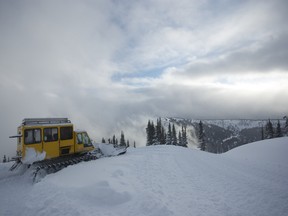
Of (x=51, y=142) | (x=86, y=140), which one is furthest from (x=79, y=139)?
(x=51, y=142)

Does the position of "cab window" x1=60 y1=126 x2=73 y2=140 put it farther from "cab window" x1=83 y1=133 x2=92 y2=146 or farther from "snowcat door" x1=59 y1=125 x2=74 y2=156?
"cab window" x1=83 y1=133 x2=92 y2=146

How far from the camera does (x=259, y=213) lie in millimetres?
7445

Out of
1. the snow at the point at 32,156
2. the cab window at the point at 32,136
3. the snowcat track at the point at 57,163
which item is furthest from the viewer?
the cab window at the point at 32,136

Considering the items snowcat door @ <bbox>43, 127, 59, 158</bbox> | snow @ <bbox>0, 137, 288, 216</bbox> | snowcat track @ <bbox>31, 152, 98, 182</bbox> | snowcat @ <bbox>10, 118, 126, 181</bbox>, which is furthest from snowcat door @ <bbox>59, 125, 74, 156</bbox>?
snow @ <bbox>0, 137, 288, 216</bbox>

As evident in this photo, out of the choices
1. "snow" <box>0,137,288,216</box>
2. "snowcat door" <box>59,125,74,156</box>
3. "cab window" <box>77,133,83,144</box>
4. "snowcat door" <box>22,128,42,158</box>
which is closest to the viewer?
"snow" <box>0,137,288,216</box>

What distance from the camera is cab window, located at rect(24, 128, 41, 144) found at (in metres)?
15.1

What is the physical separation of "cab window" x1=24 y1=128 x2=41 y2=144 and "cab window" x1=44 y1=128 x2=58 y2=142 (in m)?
0.55

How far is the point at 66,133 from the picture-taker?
1758 cm

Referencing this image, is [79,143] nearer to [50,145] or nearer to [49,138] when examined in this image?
[50,145]

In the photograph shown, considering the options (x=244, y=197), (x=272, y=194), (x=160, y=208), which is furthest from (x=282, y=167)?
(x=160, y=208)

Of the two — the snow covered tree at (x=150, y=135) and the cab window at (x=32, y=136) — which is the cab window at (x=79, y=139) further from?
the snow covered tree at (x=150, y=135)

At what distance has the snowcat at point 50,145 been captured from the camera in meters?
14.9

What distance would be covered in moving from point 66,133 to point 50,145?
1798 mm

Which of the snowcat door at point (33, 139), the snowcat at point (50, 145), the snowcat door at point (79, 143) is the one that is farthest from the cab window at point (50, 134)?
the snowcat door at point (79, 143)
